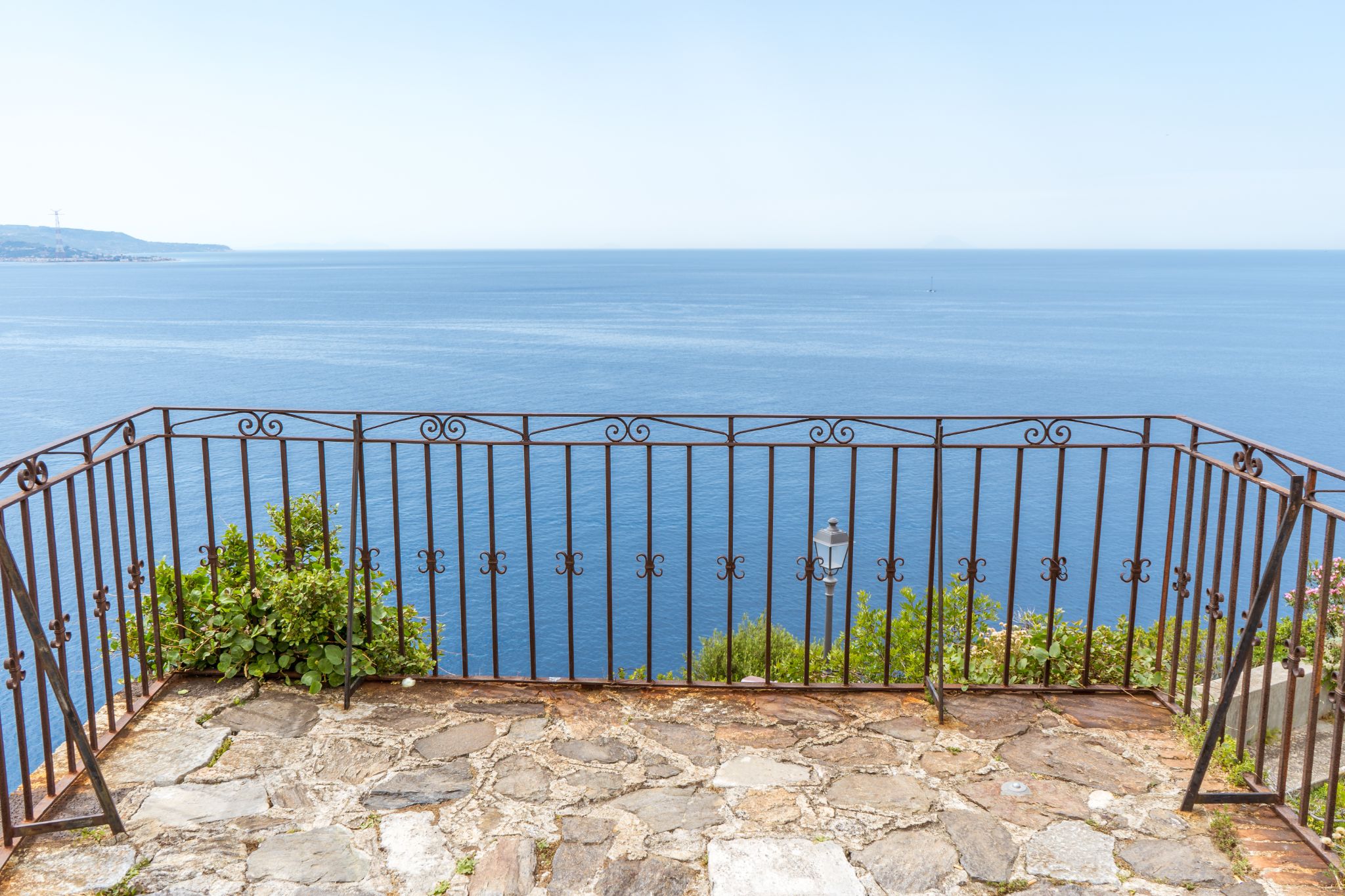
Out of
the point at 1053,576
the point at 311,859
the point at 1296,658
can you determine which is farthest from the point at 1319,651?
the point at 311,859

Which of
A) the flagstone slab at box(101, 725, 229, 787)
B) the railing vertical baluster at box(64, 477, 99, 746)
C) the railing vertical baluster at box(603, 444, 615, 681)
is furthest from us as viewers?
the railing vertical baluster at box(603, 444, 615, 681)

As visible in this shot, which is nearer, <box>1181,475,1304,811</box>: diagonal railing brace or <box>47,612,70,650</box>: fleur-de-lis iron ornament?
<box>1181,475,1304,811</box>: diagonal railing brace

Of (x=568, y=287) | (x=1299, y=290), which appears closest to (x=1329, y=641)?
(x=568, y=287)

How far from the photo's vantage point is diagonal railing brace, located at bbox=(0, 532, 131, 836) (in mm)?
2943

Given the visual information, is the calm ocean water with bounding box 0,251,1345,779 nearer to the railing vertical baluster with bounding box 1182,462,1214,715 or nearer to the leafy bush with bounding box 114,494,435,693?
the leafy bush with bounding box 114,494,435,693

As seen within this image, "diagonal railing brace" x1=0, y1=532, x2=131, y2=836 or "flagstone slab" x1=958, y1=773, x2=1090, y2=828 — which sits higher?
"diagonal railing brace" x1=0, y1=532, x2=131, y2=836

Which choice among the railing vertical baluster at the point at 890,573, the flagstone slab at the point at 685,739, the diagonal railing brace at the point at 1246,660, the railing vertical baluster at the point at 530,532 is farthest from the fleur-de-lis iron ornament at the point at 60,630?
the diagonal railing brace at the point at 1246,660

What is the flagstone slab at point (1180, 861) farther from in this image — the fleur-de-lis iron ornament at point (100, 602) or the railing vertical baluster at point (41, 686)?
the fleur-de-lis iron ornament at point (100, 602)

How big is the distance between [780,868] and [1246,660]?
1.73 metres

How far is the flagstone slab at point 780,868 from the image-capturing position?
292 cm

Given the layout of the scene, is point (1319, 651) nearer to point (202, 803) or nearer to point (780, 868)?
point (780, 868)

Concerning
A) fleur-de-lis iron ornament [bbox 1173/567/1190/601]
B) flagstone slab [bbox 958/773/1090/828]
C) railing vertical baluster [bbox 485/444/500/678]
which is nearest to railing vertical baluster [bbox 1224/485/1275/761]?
fleur-de-lis iron ornament [bbox 1173/567/1190/601]

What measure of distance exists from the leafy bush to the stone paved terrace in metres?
0.13

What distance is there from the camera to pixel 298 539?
21.5 ft
